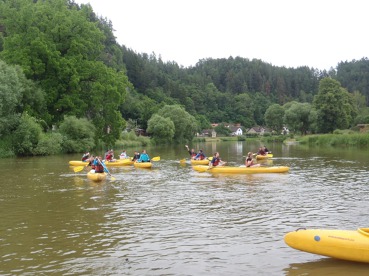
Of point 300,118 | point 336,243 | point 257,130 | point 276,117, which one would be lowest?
point 336,243

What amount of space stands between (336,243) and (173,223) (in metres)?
4.57

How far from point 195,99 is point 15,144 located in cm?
11473

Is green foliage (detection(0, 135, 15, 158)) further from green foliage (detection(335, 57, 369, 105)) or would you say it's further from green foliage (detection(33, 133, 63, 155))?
green foliage (detection(335, 57, 369, 105))

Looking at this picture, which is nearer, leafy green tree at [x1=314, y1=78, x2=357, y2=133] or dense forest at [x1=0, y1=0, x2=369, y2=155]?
dense forest at [x1=0, y1=0, x2=369, y2=155]

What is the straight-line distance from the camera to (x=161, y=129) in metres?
72.7

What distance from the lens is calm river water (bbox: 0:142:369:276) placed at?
25.8 ft

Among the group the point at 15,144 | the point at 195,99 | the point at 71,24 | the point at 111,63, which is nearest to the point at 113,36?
the point at 111,63

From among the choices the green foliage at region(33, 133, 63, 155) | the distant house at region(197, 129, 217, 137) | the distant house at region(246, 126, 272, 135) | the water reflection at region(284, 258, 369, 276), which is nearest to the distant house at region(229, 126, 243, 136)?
the distant house at region(246, 126, 272, 135)

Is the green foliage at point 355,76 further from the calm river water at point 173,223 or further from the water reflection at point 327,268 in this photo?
the water reflection at point 327,268

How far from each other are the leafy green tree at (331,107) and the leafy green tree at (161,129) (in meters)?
24.7

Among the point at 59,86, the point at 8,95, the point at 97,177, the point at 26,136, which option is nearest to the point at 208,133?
the point at 59,86

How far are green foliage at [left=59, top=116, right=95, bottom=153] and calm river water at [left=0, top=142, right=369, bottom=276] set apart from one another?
19.6 meters

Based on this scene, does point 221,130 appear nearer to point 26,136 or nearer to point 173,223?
point 26,136

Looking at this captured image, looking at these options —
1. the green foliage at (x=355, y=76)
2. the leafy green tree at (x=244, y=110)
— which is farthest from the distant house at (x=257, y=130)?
the green foliage at (x=355, y=76)
